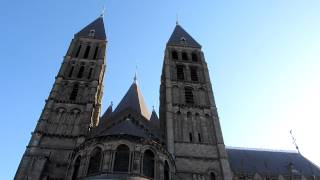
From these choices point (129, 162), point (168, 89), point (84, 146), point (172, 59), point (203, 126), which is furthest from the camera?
point (172, 59)

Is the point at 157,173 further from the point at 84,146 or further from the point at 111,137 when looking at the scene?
the point at 84,146

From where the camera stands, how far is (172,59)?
1762 inches

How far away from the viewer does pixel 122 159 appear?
1037 inches

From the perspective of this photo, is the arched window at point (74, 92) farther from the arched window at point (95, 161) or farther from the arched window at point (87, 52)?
the arched window at point (95, 161)

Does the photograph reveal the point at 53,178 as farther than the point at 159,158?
Yes

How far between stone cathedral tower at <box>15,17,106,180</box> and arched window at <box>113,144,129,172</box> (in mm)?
6681

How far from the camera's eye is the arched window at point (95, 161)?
26.0 metres

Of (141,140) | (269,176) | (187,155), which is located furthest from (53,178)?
(269,176)

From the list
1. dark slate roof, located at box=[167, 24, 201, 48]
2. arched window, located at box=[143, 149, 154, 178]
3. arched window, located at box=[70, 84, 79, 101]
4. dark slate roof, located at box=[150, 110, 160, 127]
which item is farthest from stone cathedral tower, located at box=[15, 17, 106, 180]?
dark slate roof, located at box=[167, 24, 201, 48]

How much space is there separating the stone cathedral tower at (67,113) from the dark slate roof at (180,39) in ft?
32.5

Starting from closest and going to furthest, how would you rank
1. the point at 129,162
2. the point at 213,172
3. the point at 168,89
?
the point at 129,162
the point at 213,172
the point at 168,89

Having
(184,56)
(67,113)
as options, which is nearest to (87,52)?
(67,113)

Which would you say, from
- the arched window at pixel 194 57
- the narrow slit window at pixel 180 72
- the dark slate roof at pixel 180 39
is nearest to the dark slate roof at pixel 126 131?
the narrow slit window at pixel 180 72

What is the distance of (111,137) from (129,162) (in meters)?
2.67
